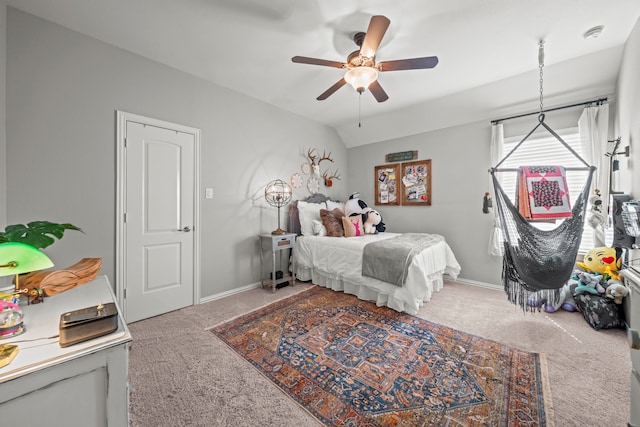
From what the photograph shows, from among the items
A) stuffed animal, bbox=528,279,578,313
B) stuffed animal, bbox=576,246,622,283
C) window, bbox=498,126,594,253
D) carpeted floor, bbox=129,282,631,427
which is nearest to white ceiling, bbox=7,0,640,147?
window, bbox=498,126,594,253

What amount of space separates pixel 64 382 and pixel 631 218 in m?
3.06

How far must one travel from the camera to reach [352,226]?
152 inches

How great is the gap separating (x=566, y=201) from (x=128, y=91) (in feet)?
14.5

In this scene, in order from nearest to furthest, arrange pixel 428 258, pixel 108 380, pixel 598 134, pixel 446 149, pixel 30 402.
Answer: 1. pixel 30 402
2. pixel 108 380
3. pixel 598 134
4. pixel 428 258
5. pixel 446 149

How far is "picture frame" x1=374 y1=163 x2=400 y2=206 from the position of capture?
455 centimetres

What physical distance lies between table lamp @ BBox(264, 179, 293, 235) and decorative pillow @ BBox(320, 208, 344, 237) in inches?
24.2

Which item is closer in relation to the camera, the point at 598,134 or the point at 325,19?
the point at 325,19

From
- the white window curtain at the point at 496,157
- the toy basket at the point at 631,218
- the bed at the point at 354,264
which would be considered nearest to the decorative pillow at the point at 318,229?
the bed at the point at 354,264

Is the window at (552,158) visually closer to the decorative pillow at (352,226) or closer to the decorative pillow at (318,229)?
the decorative pillow at (352,226)

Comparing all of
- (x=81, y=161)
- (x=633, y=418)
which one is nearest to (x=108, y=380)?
(x=633, y=418)

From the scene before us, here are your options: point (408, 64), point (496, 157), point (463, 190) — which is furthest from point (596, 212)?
point (408, 64)

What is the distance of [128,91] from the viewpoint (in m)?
2.55

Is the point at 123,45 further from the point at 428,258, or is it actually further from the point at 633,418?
the point at 633,418

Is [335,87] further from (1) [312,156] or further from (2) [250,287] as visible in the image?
(2) [250,287]
